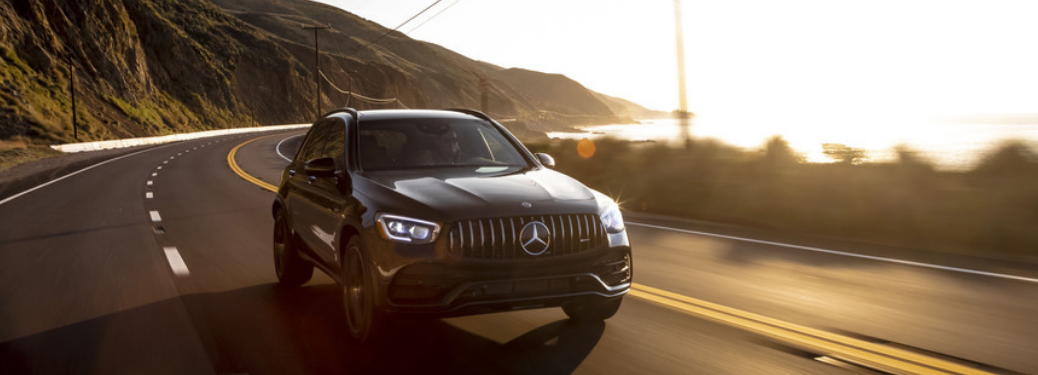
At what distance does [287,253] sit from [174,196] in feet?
39.2

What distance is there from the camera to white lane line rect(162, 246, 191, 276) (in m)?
8.54

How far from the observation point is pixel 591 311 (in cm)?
592

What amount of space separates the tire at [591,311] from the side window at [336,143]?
6.65 feet

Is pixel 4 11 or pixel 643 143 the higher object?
pixel 4 11

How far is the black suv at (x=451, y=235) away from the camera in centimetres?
480

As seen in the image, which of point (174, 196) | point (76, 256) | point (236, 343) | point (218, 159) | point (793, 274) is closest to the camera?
point (236, 343)

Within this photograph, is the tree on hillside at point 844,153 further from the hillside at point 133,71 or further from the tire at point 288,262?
the hillside at point 133,71

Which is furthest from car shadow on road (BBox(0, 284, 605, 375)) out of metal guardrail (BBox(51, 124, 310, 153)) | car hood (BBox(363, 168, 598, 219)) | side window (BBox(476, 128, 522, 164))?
metal guardrail (BBox(51, 124, 310, 153))

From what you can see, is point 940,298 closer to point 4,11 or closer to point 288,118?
point 4,11

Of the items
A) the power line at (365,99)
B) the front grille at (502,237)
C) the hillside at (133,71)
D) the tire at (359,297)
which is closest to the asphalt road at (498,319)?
the tire at (359,297)

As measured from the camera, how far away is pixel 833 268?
8.39 meters

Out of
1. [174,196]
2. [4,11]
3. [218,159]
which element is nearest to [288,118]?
[4,11]

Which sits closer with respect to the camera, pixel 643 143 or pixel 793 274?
pixel 793 274

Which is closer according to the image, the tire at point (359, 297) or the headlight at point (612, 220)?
the tire at point (359, 297)
